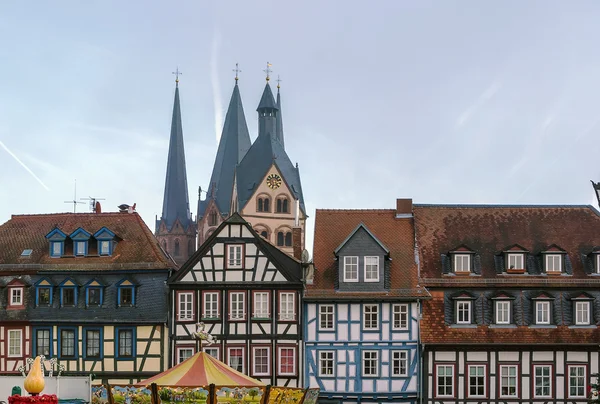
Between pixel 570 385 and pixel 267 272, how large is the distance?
1221 cm

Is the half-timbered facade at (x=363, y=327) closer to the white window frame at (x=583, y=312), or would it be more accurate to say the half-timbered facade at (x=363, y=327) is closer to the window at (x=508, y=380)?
the window at (x=508, y=380)

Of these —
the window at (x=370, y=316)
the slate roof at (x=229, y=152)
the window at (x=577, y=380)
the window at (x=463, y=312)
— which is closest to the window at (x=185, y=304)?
the window at (x=370, y=316)

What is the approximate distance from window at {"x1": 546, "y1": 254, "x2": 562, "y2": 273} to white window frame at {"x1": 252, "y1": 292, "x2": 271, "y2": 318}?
35.9 ft

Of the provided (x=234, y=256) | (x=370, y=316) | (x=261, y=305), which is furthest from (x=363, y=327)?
(x=234, y=256)

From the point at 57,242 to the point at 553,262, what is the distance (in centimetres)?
1968

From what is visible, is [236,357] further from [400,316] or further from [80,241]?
[80,241]

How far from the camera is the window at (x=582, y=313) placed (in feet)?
135

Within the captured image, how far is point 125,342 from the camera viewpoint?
139 feet

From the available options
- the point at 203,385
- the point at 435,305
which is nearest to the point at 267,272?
the point at 435,305

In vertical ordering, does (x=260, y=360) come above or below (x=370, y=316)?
below

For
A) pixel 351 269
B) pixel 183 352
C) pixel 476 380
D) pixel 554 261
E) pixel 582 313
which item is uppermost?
pixel 554 261

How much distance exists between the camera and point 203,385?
24719 mm

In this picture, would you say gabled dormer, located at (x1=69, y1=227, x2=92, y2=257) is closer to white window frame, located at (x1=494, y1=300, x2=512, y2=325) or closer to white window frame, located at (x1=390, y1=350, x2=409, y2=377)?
white window frame, located at (x1=390, y1=350, x2=409, y2=377)

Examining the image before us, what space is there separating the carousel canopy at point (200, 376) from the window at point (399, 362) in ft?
50.6
